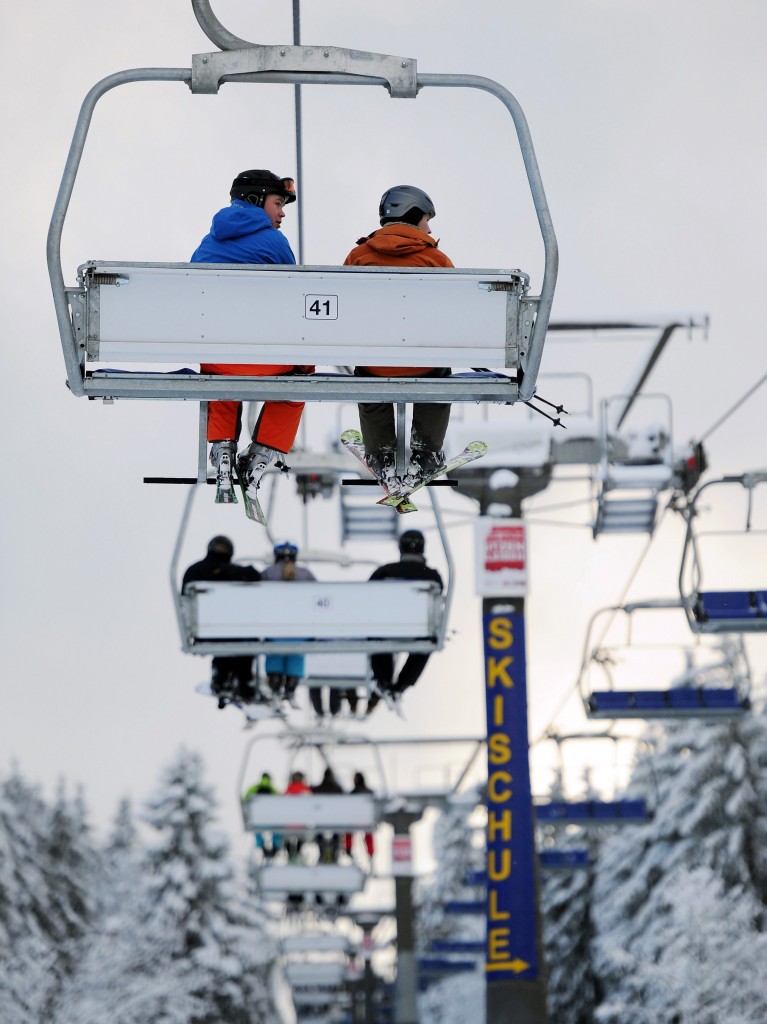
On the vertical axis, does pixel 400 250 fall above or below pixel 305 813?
above

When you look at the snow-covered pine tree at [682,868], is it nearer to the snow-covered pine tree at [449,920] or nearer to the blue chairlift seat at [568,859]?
the blue chairlift seat at [568,859]

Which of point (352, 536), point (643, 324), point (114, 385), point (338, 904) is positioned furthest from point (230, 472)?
point (338, 904)

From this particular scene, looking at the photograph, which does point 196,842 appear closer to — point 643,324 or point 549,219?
point 643,324

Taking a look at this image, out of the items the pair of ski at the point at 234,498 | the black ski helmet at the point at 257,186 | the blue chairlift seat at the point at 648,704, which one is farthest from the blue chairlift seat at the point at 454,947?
the black ski helmet at the point at 257,186

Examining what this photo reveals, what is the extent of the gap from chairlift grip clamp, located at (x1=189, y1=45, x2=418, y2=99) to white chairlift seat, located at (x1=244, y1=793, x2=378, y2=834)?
1112 centimetres

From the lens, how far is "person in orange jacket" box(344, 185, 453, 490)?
667 cm

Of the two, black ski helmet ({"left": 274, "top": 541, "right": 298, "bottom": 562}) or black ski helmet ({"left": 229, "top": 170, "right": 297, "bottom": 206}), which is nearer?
black ski helmet ({"left": 229, "top": 170, "right": 297, "bottom": 206})

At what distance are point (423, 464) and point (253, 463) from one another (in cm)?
81

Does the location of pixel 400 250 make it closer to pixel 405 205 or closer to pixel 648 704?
pixel 405 205

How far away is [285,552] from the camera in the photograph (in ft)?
37.9

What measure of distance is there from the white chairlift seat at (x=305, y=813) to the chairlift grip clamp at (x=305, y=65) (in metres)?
11.1

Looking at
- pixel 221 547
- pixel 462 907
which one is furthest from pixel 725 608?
pixel 462 907

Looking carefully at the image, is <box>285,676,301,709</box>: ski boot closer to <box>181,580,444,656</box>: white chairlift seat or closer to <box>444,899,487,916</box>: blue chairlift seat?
<box>181,580,444,656</box>: white chairlift seat

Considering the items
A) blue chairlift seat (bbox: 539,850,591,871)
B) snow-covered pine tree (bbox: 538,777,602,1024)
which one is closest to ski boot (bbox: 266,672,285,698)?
blue chairlift seat (bbox: 539,850,591,871)
